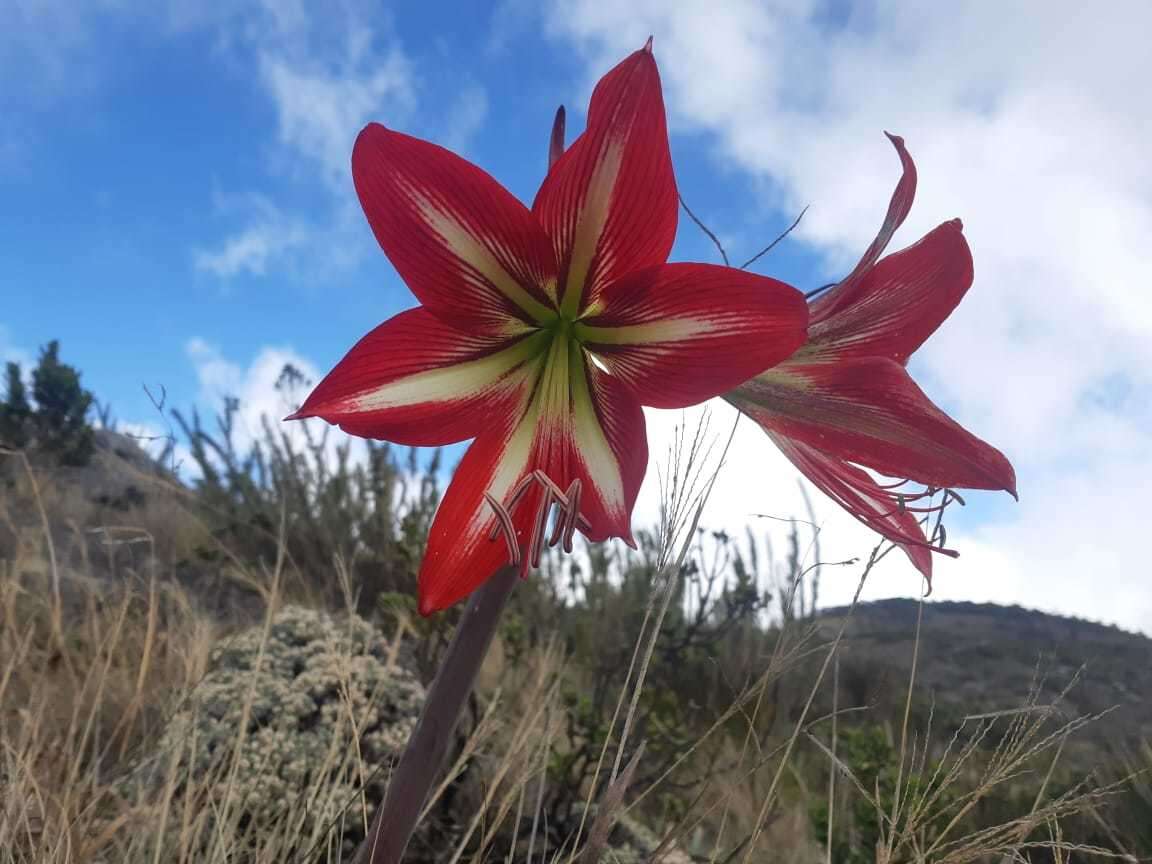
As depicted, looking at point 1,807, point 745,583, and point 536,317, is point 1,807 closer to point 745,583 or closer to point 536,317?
point 536,317

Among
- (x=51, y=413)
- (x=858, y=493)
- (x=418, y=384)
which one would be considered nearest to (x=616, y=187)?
(x=418, y=384)

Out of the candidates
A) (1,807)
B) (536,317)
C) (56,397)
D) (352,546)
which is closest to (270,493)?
(352,546)

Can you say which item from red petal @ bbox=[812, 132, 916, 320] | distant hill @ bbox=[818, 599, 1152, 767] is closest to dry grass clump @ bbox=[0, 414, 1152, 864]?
red petal @ bbox=[812, 132, 916, 320]

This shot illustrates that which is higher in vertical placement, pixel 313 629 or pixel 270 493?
pixel 270 493

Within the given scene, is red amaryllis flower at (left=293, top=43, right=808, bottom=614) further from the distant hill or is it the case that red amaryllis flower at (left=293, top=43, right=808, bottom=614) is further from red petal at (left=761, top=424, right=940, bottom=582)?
the distant hill

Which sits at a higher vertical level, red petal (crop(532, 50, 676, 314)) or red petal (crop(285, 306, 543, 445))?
red petal (crop(532, 50, 676, 314))

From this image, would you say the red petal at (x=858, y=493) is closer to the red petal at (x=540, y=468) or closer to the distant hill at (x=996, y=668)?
the red petal at (x=540, y=468)

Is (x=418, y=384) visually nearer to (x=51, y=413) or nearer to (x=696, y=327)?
(x=696, y=327)

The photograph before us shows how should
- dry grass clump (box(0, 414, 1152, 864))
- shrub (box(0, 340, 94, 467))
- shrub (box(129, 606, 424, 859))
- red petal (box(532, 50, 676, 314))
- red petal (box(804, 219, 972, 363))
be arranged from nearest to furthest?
1. red petal (box(532, 50, 676, 314))
2. red petal (box(804, 219, 972, 363))
3. dry grass clump (box(0, 414, 1152, 864))
4. shrub (box(129, 606, 424, 859))
5. shrub (box(0, 340, 94, 467))
